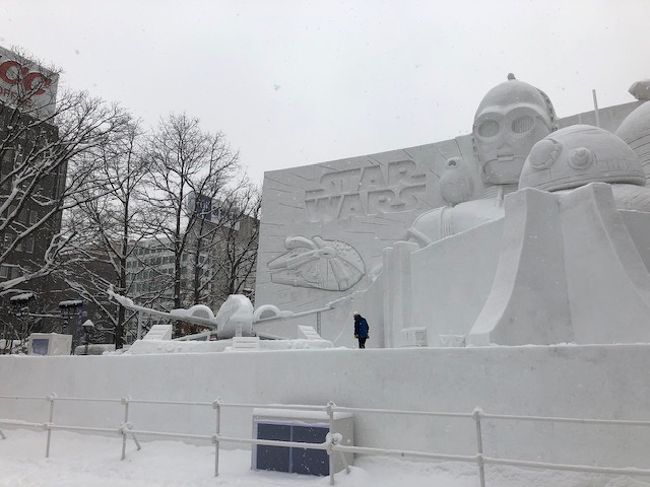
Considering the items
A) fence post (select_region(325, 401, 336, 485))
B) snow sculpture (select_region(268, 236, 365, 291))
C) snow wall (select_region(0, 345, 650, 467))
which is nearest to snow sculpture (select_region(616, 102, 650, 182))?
snow wall (select_region(0, 345, 650, 467))

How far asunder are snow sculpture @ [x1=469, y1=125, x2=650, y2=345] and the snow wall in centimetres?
119

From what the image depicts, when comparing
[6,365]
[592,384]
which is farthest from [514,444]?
[6,365]

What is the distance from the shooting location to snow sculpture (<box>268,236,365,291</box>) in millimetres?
18828

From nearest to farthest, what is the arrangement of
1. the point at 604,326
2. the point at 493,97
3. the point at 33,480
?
1. the point at 33,480
2. the point at 604,326
3. the point at 493,97

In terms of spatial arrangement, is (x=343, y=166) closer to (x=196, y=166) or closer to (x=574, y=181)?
(x=196, y=166)

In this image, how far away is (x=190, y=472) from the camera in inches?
237

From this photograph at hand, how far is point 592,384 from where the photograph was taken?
5016mm

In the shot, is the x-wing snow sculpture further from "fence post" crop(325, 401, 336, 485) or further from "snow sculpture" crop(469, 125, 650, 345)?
"fence post" crop(325, 401, 336, 485)

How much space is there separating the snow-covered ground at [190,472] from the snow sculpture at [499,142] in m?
7.70

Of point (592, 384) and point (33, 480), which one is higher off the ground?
point (592, 384)

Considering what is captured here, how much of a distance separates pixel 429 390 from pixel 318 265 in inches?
535

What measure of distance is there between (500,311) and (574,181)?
2.95m

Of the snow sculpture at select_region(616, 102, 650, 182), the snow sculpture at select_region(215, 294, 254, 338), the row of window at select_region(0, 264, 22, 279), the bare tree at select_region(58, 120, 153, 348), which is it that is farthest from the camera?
the row of window at select_region(0, 264, 22, 279)

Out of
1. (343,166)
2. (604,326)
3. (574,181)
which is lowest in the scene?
(604,326)
